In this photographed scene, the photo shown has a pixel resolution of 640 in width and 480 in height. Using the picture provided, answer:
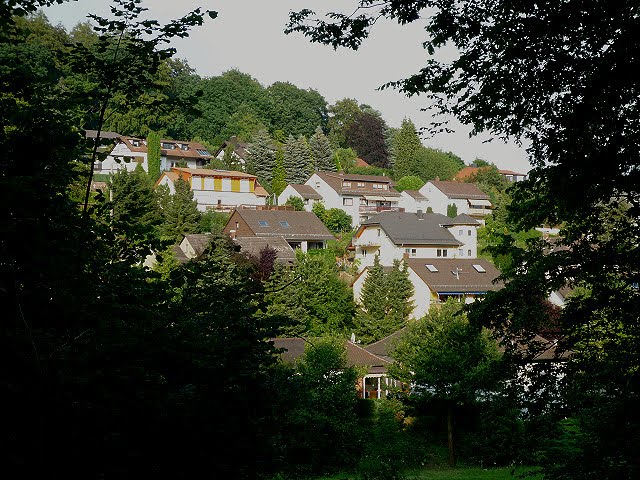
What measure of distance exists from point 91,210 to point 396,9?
3.47 metres

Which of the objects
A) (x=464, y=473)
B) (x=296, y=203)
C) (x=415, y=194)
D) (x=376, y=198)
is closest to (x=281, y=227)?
(x=296, y=203)

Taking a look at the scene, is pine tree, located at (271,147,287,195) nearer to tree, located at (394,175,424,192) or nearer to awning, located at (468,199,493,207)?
tree, located at (394,175,424,192)

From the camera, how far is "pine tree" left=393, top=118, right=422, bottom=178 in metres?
76.4

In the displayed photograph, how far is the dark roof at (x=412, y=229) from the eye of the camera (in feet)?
151

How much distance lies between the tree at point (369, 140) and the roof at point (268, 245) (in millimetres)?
41097

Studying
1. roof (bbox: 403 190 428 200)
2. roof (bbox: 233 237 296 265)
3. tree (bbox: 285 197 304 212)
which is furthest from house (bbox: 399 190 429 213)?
roof (bbox: 233 237 296 265)

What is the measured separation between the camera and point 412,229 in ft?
156

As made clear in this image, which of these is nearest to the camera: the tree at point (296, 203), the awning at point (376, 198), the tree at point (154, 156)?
the tree at point (296, 203)

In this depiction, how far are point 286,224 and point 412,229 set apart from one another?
8.70 metres

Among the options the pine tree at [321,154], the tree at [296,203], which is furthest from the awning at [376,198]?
the pine tree at [321,154]

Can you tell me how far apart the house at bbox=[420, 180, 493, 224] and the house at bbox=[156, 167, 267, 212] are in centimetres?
1603

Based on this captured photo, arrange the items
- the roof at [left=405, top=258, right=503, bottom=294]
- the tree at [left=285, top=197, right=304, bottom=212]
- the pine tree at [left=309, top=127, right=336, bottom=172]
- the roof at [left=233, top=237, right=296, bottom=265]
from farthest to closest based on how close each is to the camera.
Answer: the pine tree at [left=309, top=127, right=336, bottom=172], the tree at [left=285, top=197, right=304, bottom=212], the roof at [left=233, top=237, right=296, bottom=265], the roof at [left=405, top=258, right=503, bottom=294]

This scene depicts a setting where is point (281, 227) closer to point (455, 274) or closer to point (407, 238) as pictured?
point (407, 238)

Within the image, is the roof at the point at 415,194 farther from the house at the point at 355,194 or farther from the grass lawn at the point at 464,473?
the grass lawn at the point at 464,473
